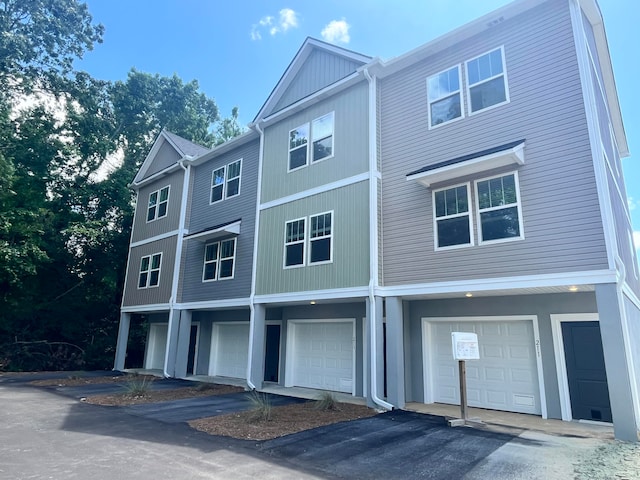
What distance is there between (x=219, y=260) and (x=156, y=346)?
7690 mm

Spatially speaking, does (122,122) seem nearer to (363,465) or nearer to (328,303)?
(328,303)

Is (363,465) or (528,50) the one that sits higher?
(528,50)

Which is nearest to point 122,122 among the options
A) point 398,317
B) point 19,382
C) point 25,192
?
point 25,192

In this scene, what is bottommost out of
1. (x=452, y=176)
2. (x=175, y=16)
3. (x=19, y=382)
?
(x=19, y=382)

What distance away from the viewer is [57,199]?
65.7 feet

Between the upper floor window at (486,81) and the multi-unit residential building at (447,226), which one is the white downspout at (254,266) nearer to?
the multi-unit residential building at (447,226)

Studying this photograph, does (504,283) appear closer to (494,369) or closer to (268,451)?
(494,369)

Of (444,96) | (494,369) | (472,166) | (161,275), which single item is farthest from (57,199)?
(494,369)

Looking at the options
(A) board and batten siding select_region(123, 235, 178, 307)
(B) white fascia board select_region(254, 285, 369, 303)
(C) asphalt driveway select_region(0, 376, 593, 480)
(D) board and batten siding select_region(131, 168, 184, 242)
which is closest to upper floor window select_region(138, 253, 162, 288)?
(A) board and batten siding select_region(123, 235, 178, 307)

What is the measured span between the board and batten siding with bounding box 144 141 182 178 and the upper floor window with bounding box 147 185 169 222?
4.09ft

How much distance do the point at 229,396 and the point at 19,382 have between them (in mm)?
8129

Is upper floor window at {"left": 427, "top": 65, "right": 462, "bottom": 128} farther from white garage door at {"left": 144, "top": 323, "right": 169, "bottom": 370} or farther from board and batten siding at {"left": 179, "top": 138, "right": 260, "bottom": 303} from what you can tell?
white garage door at {"left": 144, "top": 323, "right": 169, "bottom": 370}

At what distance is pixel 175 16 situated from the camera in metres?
14.7

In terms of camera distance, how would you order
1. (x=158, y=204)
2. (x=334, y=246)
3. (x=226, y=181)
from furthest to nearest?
1. (x=158, y=204)
2. (x=226, y=181)
3. (x=334, y=246)
